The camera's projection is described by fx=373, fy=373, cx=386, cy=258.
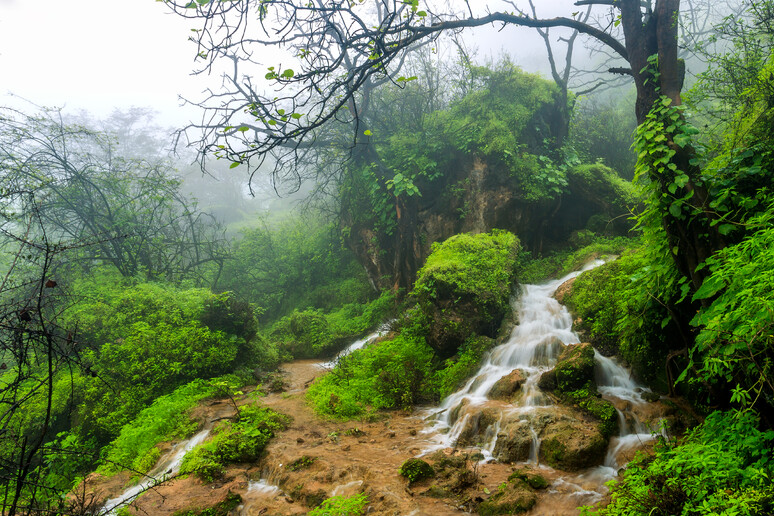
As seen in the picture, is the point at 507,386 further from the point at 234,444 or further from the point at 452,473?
the point at 234,444

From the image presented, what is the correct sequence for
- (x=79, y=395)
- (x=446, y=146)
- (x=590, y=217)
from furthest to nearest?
(x=446, y=146)
(x=590, y=217)
(x=79, y=395)

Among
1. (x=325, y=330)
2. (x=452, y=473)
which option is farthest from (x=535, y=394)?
(x=325, y=330)

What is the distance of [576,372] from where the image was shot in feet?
20.3

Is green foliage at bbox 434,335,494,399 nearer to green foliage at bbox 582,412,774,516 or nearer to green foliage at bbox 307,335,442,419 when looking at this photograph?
green foliage at bbox 307,335,442,419

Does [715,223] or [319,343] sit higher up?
[715,223]

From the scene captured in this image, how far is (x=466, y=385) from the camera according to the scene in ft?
25.2

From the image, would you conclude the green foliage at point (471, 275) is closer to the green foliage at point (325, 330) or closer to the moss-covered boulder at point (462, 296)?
the moss-covered boulder at point (462, 296)

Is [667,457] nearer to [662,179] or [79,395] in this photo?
[662,179]

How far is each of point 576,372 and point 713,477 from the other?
10.9 ft

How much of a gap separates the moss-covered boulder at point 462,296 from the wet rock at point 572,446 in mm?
3389

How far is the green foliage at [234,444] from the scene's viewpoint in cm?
580

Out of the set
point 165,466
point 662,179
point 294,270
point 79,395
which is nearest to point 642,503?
point 662,179

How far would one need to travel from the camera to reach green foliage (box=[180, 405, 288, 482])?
19.0ft

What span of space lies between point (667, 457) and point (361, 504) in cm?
330
